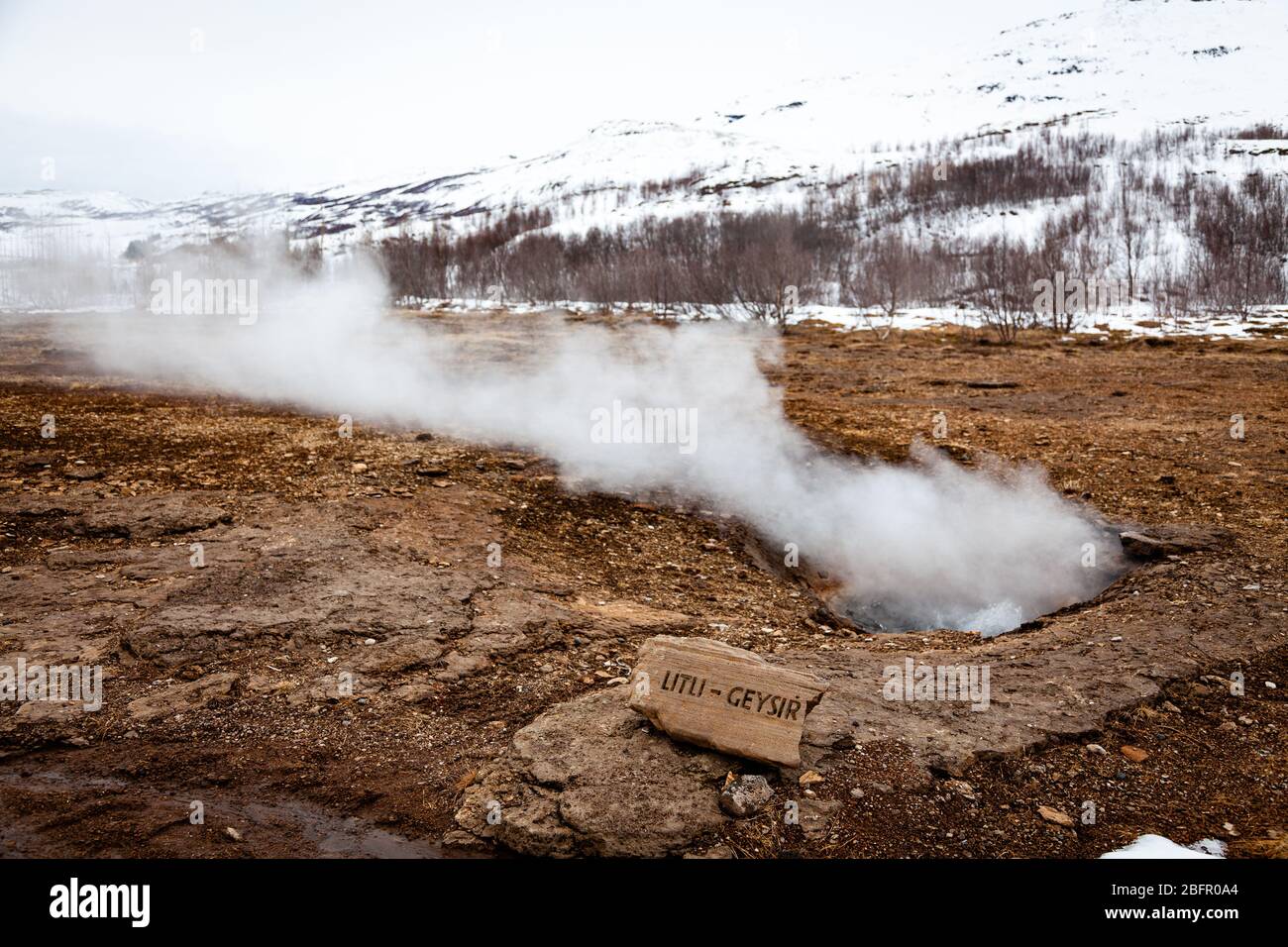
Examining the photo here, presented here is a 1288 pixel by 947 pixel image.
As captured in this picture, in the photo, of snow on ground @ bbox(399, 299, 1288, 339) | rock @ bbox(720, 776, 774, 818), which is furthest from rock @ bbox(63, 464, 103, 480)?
snow on ground @ bbox(399, 299, 1288, 339)

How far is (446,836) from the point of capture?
2754mm

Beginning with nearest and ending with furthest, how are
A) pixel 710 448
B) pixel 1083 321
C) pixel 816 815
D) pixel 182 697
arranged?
pixel 816 815, pixel 182 697, pixel 710 448, pixel 1083 321

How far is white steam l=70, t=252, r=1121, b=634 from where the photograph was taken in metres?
5.78

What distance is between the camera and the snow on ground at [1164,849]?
261 cm

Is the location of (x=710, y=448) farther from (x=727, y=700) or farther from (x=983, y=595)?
(x=727, y=700)

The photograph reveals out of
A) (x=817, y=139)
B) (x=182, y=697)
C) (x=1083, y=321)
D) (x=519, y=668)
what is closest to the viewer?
(x=182, y=697)

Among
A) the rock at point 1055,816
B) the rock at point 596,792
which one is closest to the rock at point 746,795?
the rock at point 596,792

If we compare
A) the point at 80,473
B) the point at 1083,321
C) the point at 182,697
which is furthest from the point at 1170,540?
→ the point at 1083,321

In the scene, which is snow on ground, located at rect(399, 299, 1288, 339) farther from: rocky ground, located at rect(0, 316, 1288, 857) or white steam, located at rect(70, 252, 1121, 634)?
rocky ground, located at rect(0, 316, 1288, 857)

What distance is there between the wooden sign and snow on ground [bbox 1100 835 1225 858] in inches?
44.9

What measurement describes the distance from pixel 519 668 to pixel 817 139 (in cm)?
12876

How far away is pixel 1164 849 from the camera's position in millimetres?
2633

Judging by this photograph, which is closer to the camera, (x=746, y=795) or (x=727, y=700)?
(x=746, y=795)
